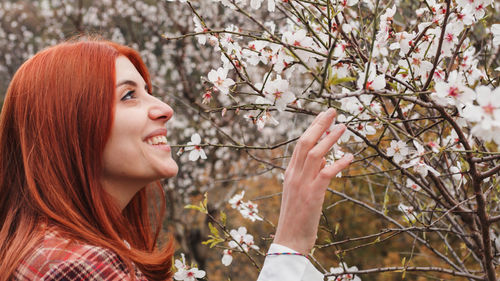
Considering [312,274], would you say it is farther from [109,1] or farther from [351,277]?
[109,1]

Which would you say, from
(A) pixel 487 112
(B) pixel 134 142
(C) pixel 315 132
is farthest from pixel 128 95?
(A) pixel 487 112

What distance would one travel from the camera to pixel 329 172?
1.05 meters

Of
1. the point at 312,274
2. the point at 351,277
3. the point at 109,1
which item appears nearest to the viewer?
the point at 312,274

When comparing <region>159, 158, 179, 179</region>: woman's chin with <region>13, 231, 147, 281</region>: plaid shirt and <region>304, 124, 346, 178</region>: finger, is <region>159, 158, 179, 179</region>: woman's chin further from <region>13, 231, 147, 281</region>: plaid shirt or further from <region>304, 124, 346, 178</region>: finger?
<region>304, 124, 346, 178</region>: finger

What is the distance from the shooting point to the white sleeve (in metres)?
1.12

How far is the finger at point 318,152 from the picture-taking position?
3.45 ft

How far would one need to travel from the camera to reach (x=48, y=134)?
142cm

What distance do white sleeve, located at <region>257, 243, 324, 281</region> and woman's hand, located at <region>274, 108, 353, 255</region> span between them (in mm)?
22

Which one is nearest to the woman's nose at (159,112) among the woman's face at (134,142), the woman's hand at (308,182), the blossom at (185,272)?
the woman's face at (134,142)

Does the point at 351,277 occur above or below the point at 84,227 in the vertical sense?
below

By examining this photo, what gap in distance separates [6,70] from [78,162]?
9.35 meters

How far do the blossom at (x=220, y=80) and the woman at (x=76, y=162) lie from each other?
197mm

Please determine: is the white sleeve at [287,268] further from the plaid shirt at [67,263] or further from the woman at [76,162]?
the plaid shirt at [67,263]

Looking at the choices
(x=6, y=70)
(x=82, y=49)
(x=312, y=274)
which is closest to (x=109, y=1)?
(x=6, y=70)
